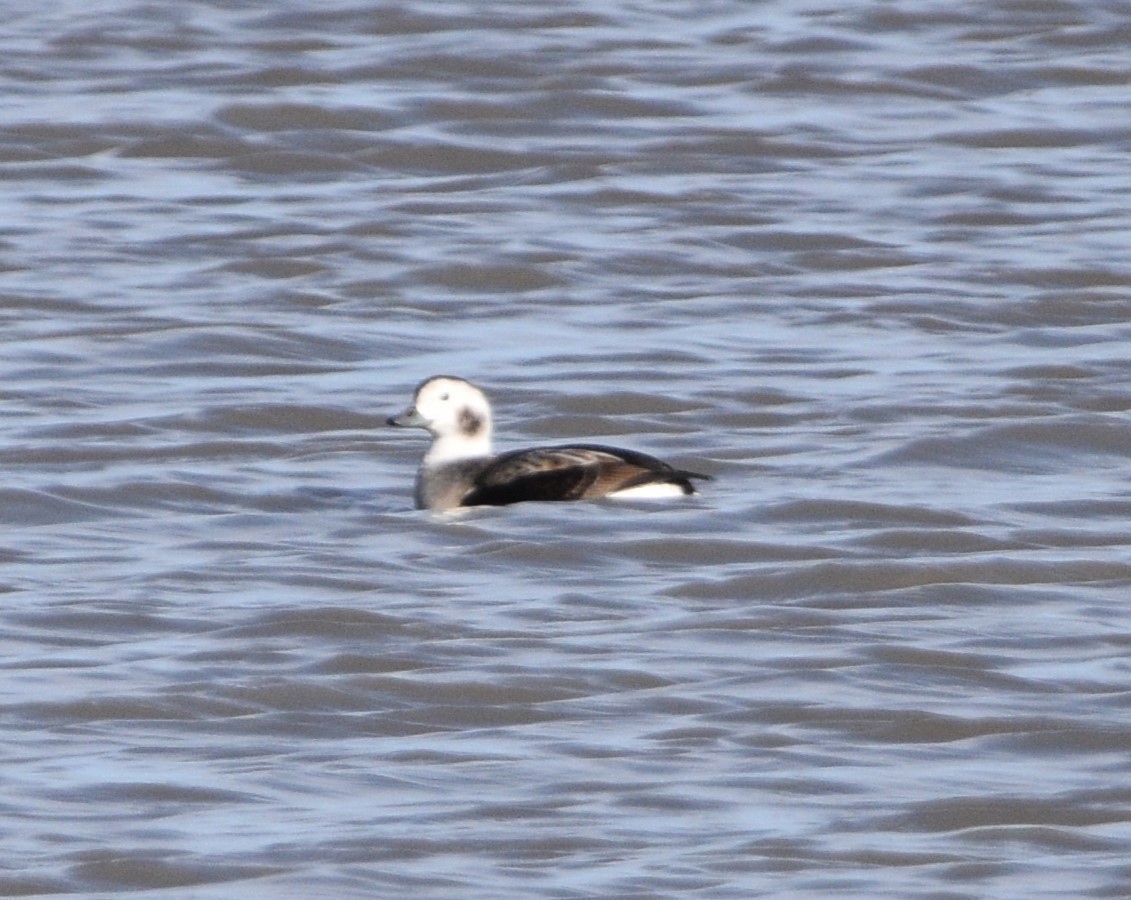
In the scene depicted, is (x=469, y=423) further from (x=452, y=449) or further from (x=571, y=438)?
(x=571, y=438)

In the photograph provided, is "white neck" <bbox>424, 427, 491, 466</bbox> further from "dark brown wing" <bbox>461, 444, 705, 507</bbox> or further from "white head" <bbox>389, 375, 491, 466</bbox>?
"dark brown wing" <bbox>461, 444, 705, 507</bbox>

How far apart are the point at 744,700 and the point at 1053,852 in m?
1.29

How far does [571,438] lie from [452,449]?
3.77 feet

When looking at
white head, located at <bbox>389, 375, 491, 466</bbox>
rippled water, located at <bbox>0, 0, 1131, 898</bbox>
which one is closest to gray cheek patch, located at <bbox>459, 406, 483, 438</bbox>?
white head, located at <bbox>389, 375, 491, 466</bbox>

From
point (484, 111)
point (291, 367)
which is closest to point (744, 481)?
point (291, 367)

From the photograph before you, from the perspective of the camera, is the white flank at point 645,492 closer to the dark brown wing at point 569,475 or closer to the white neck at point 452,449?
the dark brown wing at point 569,475

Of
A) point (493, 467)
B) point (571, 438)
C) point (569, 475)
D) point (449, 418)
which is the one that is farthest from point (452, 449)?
point (571, 438)

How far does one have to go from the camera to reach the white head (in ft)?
34.0

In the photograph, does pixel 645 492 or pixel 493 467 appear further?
pixel 493 467

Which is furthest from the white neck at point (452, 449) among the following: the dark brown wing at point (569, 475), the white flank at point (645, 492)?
the white flank at point (645, 492)

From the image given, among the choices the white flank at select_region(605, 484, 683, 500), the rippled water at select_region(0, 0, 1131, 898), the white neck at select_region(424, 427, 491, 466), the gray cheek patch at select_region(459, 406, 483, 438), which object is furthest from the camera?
the gray cheek patch at select_region(459, 406, 483, 438)

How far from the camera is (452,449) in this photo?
10.4 metres

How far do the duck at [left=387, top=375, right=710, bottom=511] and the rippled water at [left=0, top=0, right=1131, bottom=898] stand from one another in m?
0.09

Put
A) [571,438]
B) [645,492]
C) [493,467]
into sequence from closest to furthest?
[645,492], [493,467], [571,438]
